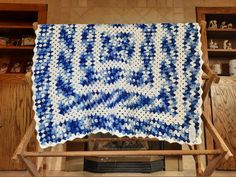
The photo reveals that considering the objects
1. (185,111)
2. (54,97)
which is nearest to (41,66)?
(54,97)

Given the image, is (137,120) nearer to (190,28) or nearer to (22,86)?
(190,28)

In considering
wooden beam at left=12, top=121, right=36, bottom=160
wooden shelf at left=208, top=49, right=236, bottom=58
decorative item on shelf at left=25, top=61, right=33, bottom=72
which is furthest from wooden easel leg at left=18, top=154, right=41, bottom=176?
wooden shelf at left=208, top=49, right=236, bottom=58

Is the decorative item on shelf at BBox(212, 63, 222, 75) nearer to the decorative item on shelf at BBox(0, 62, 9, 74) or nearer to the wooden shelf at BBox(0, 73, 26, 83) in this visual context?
Answer: the wooden shelf at BBox(0, 73, 26, 83)

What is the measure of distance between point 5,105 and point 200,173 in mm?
1642

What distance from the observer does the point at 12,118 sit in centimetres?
222

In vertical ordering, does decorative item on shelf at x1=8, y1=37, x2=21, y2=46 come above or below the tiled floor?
above

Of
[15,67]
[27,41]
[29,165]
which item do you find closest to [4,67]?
[15,67]

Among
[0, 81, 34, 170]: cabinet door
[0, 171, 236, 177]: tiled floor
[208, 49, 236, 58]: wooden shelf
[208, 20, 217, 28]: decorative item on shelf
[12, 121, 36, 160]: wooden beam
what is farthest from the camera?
[208, 20, 217, 28]: decorative item on shelf

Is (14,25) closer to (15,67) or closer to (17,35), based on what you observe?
(17,35)

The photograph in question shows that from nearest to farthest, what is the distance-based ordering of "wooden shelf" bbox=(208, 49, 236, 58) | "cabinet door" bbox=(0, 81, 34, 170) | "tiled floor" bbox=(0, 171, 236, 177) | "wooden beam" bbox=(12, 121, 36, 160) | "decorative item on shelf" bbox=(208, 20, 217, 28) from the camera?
1. "wooden beam" bbox=(12, 121, 36, 160)
2. "tiled floor" bbox=(0, 171, 236, 177)
3. "cabinet door" bbox=(0, 81, 34, 170)
4. "wooden shelf" bbox=(208, 49, 236, 58)
5. "decorative item on shelf" bbox=(208, 20, 217, 28)

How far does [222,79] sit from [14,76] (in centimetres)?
179

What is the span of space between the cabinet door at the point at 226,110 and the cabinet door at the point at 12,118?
5.09 feet

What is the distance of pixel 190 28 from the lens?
128 cm

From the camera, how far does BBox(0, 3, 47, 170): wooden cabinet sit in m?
2.19
